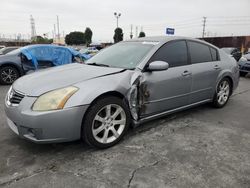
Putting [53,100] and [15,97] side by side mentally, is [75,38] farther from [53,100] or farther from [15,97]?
[53,100]

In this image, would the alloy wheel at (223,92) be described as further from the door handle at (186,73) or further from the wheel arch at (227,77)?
the door handle at (186,73)

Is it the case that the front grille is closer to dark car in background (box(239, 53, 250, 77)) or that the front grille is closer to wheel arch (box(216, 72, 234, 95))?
wheel arch (box(216, 72, 234, 95))

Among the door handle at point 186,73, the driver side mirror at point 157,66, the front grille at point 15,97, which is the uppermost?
the driver side mirror at point 157,66

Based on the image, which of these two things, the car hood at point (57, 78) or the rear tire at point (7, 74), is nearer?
the car hood at point (57, 78)

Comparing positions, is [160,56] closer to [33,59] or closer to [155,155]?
[155,155]

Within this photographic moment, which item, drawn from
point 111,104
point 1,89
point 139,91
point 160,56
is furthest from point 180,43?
point 1,89

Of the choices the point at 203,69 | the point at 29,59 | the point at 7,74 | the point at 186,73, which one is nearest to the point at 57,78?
the point at 186,73

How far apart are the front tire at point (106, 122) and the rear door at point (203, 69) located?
1.55 meters

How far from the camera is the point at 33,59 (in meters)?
7.88

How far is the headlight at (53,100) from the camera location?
101 inches

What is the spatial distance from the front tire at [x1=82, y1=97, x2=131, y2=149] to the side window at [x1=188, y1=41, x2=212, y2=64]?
1724 mm

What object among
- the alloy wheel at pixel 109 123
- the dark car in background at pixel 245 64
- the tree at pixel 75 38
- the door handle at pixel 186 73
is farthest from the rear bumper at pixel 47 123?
the tree at pixel 75 38

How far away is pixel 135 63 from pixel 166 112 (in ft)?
3.11

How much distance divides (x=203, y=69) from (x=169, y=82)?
0.98 meters
